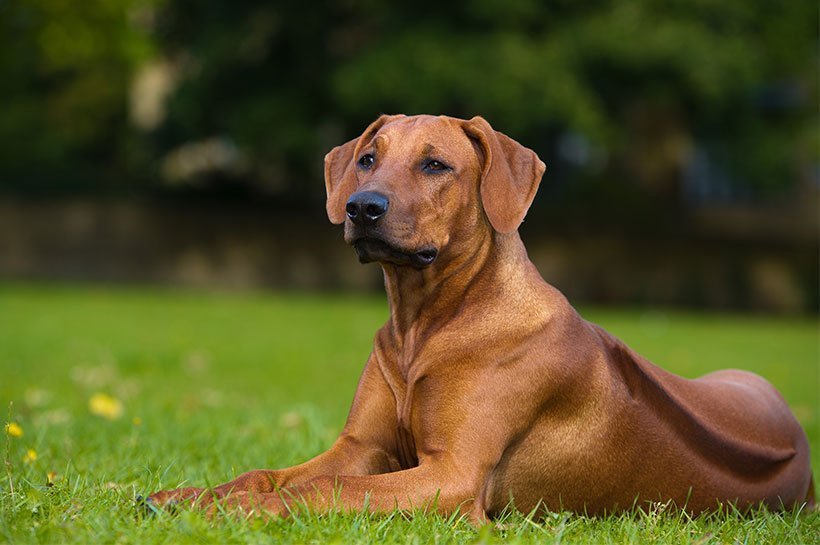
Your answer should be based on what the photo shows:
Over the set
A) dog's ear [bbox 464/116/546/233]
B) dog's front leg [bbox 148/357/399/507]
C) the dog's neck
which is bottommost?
dog's front leg [bbox 148/357/399/507]

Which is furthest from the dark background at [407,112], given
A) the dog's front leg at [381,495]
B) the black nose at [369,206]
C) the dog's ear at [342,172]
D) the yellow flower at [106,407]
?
the dog's front leg at [381,495]

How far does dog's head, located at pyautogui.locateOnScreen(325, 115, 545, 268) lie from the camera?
431 centimetres

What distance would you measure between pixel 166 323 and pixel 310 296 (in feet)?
25.6

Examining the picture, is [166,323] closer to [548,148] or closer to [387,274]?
[548,148]

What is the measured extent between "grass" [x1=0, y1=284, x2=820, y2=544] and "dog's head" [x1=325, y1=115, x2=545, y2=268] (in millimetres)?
1048

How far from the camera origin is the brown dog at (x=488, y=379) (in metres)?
4.28

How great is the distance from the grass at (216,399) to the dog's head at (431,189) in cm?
105

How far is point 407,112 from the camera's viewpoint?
22.5m

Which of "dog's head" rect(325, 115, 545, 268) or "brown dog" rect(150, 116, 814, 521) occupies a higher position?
"dog's head" rect(325, 115, 545, 268)

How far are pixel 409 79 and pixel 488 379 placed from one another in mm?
18284

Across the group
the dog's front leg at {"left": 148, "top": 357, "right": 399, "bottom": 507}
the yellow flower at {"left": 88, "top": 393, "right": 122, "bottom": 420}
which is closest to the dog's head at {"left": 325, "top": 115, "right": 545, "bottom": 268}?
the dog's front leg at {"left": 148, "top": 357, "right": 399, "bottom": 507}

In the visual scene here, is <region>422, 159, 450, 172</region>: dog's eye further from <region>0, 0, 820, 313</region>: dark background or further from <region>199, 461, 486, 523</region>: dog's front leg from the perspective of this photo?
<region>0, 0, 820, 313</region>: dark background

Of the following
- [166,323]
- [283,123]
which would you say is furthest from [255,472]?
[283,123]

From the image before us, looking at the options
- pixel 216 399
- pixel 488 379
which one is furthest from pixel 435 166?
pixel 216 399
